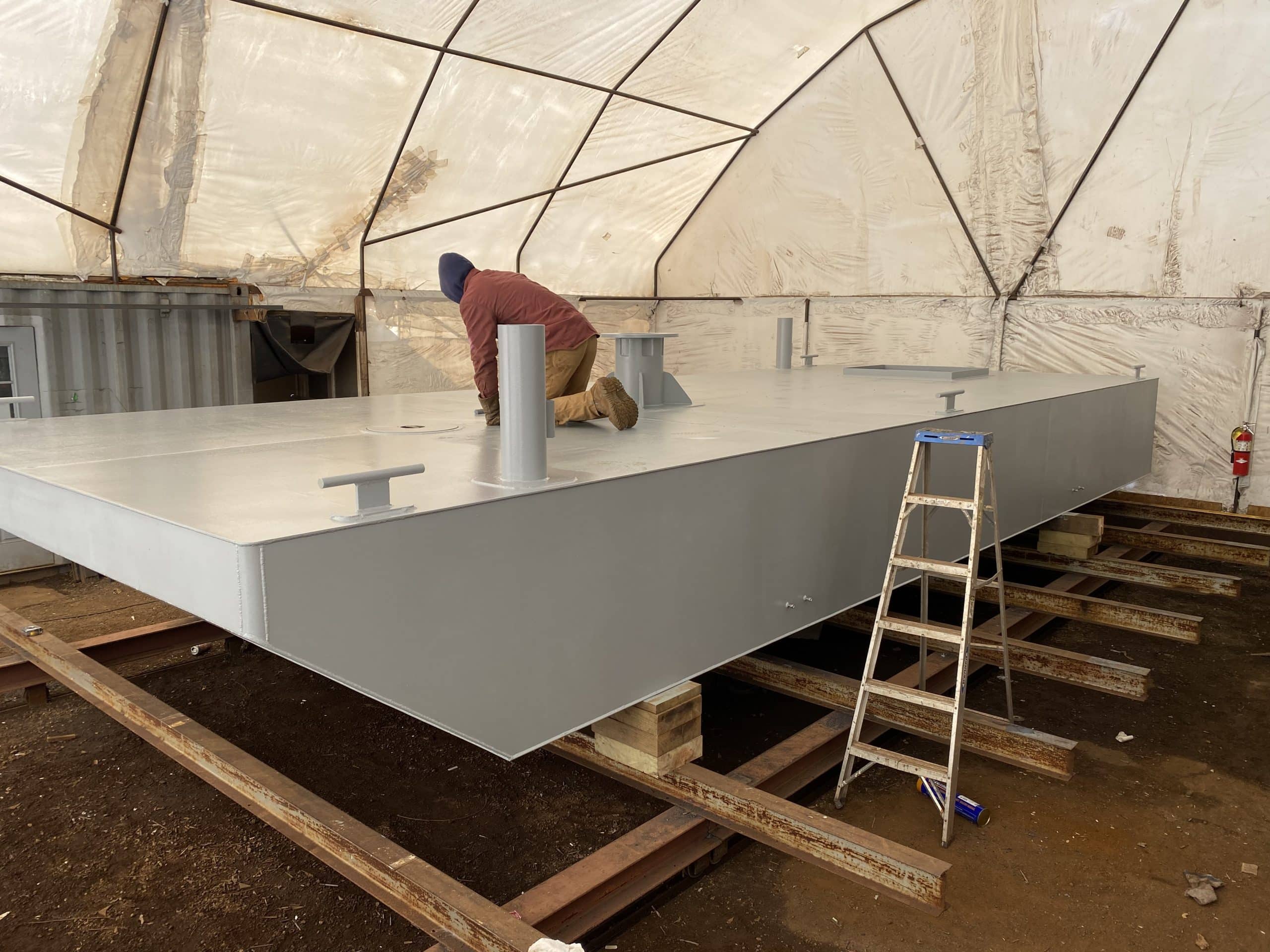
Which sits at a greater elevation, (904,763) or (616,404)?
(616,404)

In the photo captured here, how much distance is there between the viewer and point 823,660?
18.6ft

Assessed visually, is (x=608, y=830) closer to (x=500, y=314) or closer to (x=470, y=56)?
(x=500, y=314)

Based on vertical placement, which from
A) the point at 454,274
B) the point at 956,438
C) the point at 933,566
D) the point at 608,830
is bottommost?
the point at 608,830

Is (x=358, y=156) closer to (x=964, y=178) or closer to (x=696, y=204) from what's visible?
(x=696, y=204)

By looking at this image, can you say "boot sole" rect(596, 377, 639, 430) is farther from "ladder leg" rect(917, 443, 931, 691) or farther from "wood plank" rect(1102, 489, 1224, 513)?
"wood plank" rect(1102, 489, 1224, 513)

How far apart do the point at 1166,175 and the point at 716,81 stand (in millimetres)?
4925

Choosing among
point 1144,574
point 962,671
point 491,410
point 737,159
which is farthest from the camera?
point 737,159

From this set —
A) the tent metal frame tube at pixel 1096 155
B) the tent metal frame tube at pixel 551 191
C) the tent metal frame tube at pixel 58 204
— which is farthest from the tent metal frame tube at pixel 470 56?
the tent metal frame tube at pixel 1096 155

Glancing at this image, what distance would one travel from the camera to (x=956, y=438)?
3.89 metres

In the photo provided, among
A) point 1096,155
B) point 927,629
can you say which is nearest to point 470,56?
point 1096,155

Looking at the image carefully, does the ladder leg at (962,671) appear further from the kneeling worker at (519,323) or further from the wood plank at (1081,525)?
the wood plank at (1081,525)

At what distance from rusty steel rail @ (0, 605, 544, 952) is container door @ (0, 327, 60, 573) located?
386 centimetres

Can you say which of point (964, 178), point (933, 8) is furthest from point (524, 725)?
point (933, 8)

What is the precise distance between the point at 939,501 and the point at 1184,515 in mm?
5742
